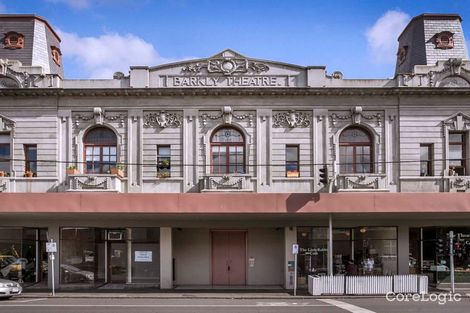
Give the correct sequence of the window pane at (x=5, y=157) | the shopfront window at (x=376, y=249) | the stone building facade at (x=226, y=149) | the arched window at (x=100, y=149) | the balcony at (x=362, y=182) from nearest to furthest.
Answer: the balcony at (x=362, y=182)
the stone building facade at (x=226, y=149)
the shopfront window at (x=376, y=249)
the window pane at (x=5, y=157)
the arched window at (x=100, y=149)

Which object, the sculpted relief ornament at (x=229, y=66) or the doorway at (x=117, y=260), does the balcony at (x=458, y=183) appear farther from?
the doorway at (x=117, y=260)

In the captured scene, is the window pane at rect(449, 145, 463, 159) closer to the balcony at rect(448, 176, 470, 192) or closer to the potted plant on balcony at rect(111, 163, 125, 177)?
the balcony at rect(448, 176, 470, 192)

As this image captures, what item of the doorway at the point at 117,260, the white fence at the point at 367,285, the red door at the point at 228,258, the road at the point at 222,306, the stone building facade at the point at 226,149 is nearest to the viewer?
the road at the point at 222,306

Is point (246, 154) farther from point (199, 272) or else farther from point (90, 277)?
point (90, 277)

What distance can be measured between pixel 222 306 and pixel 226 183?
7.60 metres

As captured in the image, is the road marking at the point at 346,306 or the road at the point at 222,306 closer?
the road marking at the point at 346,306

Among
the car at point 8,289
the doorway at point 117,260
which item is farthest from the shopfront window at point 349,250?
the car at point 8,289

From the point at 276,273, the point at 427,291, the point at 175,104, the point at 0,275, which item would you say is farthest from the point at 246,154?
the point at 0,275

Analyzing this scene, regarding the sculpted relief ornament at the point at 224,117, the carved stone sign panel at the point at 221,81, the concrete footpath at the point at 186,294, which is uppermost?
the carved stone sign panel at the point at 221,81

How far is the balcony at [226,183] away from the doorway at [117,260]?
5172 mm

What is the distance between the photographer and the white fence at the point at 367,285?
25.0m

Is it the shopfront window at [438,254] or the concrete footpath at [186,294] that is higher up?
the shopfront window at [438,254]

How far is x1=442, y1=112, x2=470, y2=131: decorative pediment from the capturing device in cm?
2820

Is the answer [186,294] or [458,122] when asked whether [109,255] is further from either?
[458,122]
